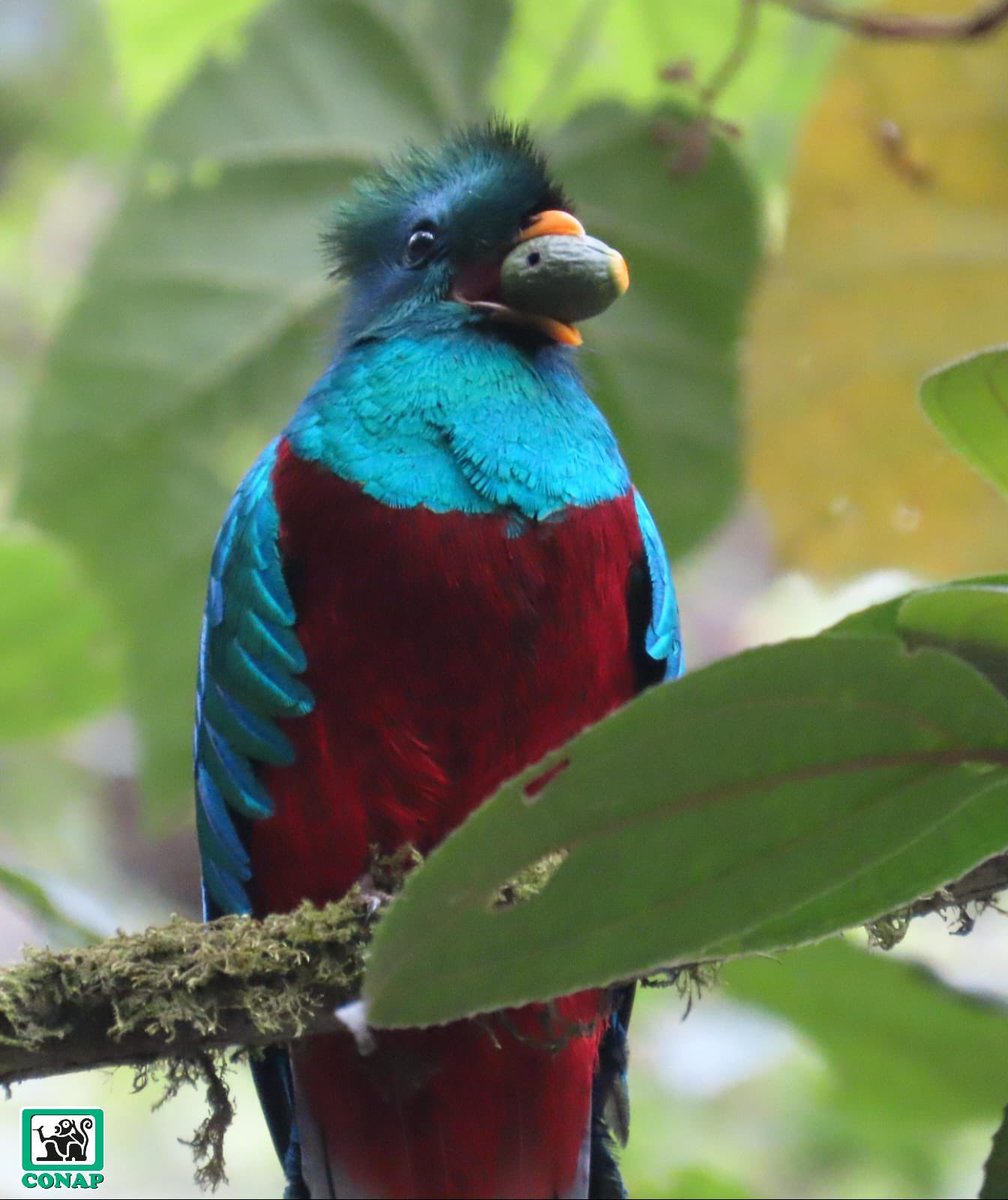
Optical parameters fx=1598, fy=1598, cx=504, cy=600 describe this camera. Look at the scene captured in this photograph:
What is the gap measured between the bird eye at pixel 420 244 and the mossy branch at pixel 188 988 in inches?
51.7

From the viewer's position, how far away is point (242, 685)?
2.44 meters

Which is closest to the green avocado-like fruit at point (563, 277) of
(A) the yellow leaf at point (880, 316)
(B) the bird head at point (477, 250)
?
(B) the bird head at point (477, 250)

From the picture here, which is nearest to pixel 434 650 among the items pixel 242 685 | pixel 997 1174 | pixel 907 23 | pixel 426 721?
pixel 426 721

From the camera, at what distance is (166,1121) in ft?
17.3

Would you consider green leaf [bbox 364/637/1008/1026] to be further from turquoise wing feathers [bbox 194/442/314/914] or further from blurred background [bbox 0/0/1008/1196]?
blurred background [bbox 0/0/1008/1196]

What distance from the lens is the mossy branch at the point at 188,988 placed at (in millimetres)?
1689

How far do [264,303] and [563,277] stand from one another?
A: 125 centimetres

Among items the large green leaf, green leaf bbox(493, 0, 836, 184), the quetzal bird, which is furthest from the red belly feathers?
green leaf bbox(493, 0, 836, 184)

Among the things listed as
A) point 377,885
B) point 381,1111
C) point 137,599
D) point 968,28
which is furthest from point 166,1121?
point 968,28

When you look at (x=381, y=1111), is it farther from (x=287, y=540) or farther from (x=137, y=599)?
(x=137, y=599)

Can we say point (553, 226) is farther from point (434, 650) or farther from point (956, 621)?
point (956, 621)

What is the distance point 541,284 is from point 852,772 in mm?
1368

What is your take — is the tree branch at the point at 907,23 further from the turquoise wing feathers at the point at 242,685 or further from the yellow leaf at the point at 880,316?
the turquoise wing feathers at the point at 242,685

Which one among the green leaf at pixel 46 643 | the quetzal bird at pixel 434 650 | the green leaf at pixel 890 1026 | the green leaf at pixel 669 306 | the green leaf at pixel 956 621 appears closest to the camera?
the green leaf at pixel 956 621
